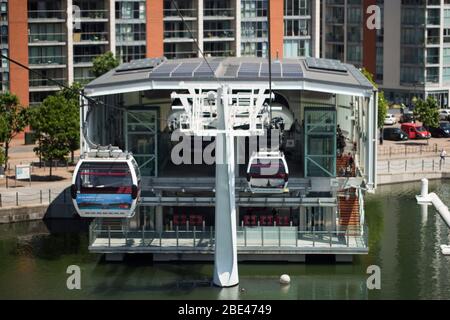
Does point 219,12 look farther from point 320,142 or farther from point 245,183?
point 245,183

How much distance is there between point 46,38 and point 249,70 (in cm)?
3278

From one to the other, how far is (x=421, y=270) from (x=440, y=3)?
158 feet

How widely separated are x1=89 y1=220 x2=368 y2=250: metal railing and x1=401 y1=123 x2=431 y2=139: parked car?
107ft

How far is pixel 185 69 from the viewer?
185 feet

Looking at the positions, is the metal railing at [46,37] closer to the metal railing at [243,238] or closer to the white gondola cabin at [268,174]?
the metal railing at [243,238]

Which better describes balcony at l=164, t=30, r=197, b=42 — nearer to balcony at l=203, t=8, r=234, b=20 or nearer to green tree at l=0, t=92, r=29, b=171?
balcony at l=203, t=8, r=234, b=20

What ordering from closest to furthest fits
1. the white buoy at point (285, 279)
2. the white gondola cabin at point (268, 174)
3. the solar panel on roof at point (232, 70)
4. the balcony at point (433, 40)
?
the white buoy at point (285, 279) → the white gondola cabin at point (268, 174) → the solar panel on roof at point (232, 70) → the balcony at point (433, 40)

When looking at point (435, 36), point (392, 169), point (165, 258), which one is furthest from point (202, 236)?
point (435, 36)

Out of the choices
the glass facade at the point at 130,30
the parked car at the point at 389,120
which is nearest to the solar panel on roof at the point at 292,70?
the glass facade at the point at 130,30

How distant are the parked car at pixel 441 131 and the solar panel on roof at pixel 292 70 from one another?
99.1 ft

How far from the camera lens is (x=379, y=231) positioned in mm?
59406

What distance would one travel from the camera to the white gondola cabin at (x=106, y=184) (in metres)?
47.3

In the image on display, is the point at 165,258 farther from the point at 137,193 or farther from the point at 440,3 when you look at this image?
the point at 440,3

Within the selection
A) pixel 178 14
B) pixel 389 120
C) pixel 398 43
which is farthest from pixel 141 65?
pixel 398 43
